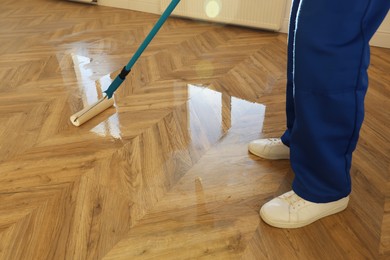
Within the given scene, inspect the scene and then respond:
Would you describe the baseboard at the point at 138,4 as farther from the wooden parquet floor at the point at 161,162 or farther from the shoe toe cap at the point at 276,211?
the shoe toe cap at the point at 276,211

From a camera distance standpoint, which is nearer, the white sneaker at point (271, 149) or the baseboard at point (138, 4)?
the white sneaker at point (271, 149)

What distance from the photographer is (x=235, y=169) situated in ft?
3.73

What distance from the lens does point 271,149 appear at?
45.9 inches

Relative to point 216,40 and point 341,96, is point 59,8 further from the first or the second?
point 341,96

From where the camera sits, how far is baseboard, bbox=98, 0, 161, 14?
279cm

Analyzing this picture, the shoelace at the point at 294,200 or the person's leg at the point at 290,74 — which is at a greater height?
the person's leg at the point at 290,74

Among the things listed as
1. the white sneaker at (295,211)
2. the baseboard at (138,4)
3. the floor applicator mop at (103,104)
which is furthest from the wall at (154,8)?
the white sneaker at (295,211)

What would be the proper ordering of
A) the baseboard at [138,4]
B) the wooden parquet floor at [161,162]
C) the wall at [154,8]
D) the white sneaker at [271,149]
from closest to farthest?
the wooden parquet floor at [161,162] → the white sneaker at [271,149] → the wall at [154,8] → the baseboard at [138,4]

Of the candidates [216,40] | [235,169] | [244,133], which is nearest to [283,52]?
[216,40]

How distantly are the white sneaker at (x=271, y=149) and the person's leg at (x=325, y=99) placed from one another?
0.81 feet

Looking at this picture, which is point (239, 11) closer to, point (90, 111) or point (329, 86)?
point (90, 111)

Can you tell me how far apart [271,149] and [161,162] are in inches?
15.4

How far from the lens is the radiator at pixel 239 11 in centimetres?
234

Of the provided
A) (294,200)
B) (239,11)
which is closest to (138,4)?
(239,11)
